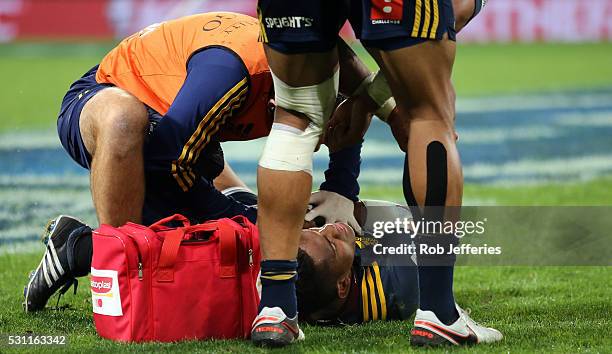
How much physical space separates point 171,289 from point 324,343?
0.56m

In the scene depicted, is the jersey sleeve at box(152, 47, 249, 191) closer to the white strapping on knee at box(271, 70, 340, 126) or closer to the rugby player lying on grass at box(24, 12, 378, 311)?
the rugby player lying on grass at box(24, 12, 378, 311)

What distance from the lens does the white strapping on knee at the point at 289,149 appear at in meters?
3.65

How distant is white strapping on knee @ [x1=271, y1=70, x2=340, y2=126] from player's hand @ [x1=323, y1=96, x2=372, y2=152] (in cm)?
76

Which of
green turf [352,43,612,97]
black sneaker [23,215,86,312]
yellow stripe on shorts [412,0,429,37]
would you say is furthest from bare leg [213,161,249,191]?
green turf [352,43,612,97]

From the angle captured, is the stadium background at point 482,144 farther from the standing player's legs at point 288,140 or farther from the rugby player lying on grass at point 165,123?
the rugby player lying on grass at point 165,123

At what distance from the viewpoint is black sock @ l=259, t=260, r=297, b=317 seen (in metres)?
3.61

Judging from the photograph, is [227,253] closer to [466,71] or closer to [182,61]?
[182,61]

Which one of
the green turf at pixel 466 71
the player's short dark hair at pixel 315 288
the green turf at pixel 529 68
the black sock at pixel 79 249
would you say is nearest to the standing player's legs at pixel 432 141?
the player's short dark hair at pixel 315 288

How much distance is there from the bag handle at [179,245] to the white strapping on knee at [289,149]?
0.31 metres

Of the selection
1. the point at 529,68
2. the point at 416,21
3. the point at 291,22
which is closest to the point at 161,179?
the point at 291,22

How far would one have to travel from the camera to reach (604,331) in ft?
12.3

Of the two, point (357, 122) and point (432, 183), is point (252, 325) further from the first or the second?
point (357, 122)

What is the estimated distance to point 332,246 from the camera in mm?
4215

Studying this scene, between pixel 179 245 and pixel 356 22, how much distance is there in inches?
38.2
